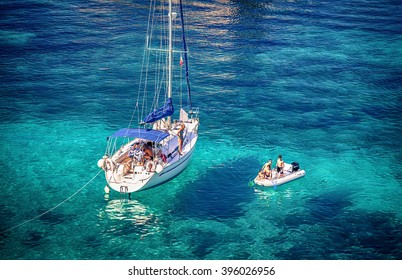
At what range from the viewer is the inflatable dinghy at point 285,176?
4291 cm

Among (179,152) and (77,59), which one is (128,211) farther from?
(77,59)

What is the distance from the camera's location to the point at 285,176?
4369 centimetres

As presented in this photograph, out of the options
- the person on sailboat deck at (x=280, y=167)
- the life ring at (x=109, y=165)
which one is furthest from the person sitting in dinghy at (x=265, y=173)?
the life ring at (x=109, y=165)

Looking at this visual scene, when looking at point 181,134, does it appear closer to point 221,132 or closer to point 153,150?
point 153,150

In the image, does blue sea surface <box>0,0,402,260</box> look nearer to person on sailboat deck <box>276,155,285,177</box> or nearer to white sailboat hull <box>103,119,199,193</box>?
person on sailboat deck <box>276,155,285,177</box>

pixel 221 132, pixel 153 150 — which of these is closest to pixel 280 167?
pixel 153 150

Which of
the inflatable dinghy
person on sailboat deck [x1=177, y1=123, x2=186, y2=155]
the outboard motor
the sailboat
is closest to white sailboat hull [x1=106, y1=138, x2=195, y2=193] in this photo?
the sailboat

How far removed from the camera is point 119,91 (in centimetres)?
6131

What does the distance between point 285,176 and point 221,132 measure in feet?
36.5

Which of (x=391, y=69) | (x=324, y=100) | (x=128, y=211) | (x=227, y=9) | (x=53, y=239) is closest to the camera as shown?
(x=53, y=239)

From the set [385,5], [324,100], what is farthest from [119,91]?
[385,5]

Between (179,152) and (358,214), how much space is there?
1472cm

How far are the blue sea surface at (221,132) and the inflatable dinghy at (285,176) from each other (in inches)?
21.7

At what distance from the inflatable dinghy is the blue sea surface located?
55 cm
